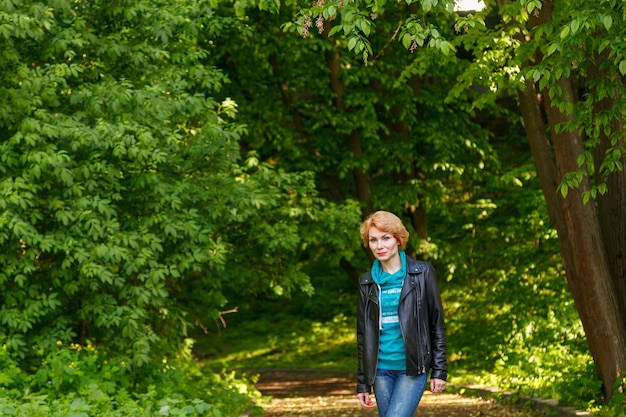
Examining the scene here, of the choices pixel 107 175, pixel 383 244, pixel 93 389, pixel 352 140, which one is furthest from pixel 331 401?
pixel 383 244

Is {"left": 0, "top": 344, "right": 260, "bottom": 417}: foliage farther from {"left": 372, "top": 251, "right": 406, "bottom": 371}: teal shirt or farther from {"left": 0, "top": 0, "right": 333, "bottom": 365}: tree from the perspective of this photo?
{"left": 372, "top": 251, "right": 406, "bottom": 371}: teal shirt

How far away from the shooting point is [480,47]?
441 inches

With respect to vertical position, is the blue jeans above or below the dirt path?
above

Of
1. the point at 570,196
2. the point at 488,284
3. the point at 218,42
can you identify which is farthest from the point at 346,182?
the point at 570,196

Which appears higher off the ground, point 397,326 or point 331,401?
point 397,326

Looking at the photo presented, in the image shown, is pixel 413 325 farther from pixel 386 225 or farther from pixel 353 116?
pixel 353 116

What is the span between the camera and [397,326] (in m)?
6.11

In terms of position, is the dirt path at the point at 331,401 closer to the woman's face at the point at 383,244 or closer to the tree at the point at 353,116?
the tree at the point at 353,116

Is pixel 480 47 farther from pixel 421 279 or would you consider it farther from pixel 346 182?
Result: pixel 346 182

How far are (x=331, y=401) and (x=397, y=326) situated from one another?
10004 mm

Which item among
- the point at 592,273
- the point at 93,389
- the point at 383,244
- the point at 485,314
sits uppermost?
the point at 383,244

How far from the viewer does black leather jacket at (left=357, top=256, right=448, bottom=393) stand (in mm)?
6051

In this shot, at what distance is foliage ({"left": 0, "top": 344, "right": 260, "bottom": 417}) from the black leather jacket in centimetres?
290

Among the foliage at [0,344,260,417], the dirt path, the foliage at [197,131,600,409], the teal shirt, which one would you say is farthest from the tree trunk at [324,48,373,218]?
the teal shirt
